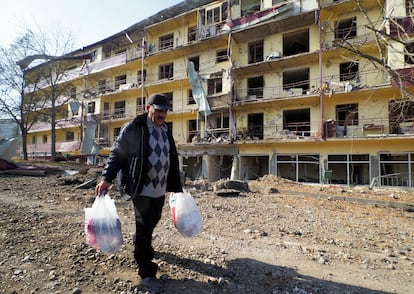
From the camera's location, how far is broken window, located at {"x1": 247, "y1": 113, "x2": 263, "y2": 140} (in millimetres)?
19078

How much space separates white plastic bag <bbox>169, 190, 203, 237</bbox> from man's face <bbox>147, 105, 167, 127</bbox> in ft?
2.83

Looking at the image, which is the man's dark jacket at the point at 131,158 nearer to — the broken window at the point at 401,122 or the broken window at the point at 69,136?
the broken window at the point at 401,122

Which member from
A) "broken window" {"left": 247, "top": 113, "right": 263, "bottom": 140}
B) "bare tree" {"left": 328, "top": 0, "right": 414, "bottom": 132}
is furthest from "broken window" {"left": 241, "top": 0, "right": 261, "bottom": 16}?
"broken window" {"left": 247, "top": 113, "right": 263, "bottom": 140}

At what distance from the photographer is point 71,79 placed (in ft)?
98.5

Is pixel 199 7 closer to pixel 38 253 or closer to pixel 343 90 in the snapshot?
pixel 343 90

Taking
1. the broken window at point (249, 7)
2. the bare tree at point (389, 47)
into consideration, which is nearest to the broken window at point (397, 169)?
the bare tree at point (389, 47)

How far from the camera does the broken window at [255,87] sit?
62.6ft

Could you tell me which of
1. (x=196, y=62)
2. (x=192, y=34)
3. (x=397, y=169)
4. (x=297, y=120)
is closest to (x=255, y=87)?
(x=297, y=120)

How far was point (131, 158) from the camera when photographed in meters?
2.38

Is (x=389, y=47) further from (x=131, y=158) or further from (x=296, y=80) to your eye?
(x=296, y=80)

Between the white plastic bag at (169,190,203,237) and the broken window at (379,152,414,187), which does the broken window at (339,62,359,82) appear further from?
the white plastic bag at (169,190,203,237)

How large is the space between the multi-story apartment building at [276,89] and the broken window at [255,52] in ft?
0.25

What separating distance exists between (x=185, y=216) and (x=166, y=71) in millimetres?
23589

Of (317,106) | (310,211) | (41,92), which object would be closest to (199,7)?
(317,106)
